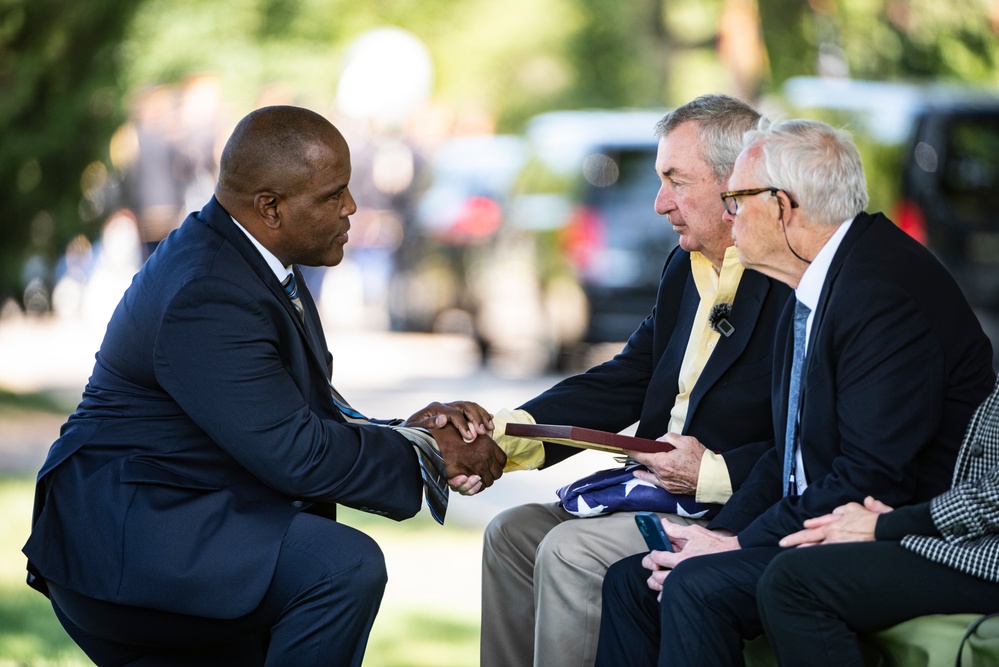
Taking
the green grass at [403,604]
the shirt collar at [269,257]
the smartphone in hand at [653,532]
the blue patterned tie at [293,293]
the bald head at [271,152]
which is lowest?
the green grass at [403,604]

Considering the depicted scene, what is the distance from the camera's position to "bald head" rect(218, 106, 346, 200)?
401 cm

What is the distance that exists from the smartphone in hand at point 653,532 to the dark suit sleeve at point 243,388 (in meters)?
0.84

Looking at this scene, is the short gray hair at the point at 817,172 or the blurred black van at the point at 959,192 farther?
the blurred black van at the point at 959,192

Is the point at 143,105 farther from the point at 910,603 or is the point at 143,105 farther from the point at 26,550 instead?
the point at 910,603

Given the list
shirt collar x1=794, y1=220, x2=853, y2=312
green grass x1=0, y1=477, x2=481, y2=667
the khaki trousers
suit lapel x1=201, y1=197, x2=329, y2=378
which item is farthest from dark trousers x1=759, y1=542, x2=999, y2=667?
green grass x1=0, y1=477, x2=481, y2=667

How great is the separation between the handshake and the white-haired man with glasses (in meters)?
0.71

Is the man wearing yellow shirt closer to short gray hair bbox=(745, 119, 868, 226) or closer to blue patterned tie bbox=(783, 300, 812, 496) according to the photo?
Answer: blue patterned tie bbox=(783, 300, 812, 496)

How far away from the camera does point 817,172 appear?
3697 mm

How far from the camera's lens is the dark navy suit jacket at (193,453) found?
376 cm

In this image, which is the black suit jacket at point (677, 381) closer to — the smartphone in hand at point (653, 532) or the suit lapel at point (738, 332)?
the suit lapel at point (738, 332)

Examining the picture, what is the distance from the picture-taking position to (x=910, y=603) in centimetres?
335

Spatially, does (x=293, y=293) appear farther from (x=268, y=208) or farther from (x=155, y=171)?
(x=155, y=171)

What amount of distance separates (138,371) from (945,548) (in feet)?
6.94

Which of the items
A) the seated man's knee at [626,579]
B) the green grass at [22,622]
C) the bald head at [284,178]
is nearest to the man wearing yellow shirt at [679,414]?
the seated man's knee at [626,579]
